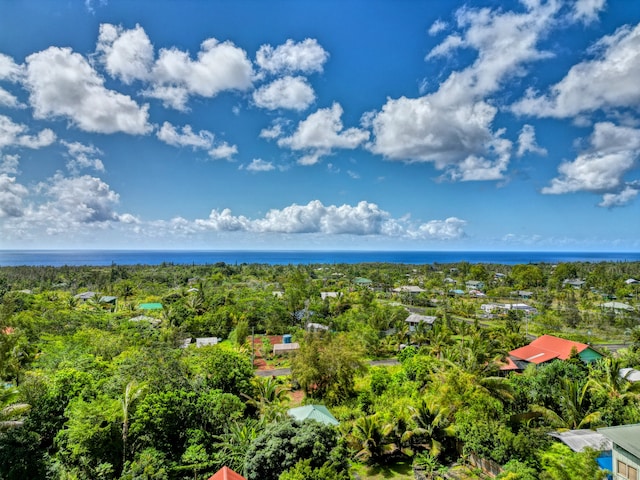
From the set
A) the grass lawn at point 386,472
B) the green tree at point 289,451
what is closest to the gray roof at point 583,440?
the grass lawn at point 386,472

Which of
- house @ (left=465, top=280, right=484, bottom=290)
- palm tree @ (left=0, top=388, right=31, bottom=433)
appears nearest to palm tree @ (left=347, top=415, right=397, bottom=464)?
palm tree @ (left=0, top=388, right=31, bottom=433)

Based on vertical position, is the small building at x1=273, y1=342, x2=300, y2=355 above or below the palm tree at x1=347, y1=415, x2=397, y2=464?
below

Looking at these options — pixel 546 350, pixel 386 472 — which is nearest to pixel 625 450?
pixel 386 472

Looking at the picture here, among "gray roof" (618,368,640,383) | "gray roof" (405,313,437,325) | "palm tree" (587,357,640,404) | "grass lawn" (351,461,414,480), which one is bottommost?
"grass lawn" (351,461,414,480)

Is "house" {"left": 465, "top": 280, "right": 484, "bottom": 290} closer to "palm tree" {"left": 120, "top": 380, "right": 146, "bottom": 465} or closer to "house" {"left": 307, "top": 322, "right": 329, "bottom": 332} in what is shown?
"house" {"left": 307, "top": 322, "right": 329, "bottom": 332}

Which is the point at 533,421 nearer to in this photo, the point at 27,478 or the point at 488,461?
the point at 488,461

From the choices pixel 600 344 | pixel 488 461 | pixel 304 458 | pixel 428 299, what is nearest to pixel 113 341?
pixel 304 458

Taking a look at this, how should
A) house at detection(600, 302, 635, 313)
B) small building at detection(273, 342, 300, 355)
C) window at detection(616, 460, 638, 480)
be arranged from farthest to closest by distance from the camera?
house at detection(600, 302, 635, 313) → small building at detection(273, 342, 300, 355) → window at detection(616, 460, 638, 480)
